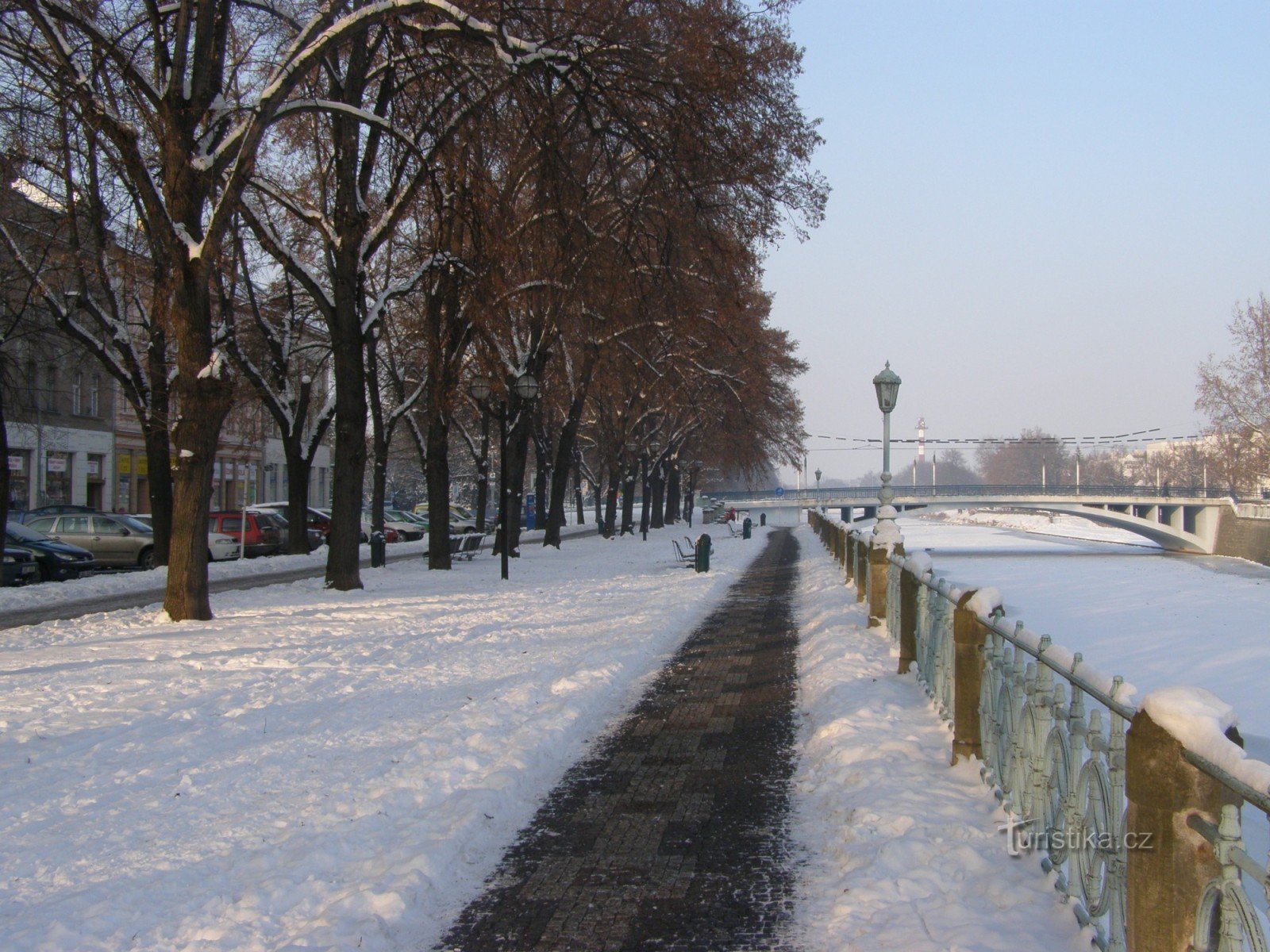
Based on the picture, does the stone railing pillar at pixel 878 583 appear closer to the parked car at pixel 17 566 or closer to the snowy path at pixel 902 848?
the snowy path at pixel 902 848

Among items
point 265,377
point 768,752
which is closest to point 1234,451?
point 265,377

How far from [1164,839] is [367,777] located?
510cm

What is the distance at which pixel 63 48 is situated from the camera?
43.0 ft

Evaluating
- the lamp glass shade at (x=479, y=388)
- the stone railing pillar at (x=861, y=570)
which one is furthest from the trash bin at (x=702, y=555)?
the stone railing pillar at (x=861, y=570)

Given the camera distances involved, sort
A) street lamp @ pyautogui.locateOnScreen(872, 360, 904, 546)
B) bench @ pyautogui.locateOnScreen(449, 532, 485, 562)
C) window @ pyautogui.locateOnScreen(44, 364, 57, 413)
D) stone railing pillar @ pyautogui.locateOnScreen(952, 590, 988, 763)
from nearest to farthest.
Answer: stone railing pillar @ pyautogui.locateOnScreen(952, 590, 988, 763) → street lamp @ pyautogui.locateOnScreen(872, 360, 904, 546) → bench @ pyautogui.locateOnScreen(449, 532, 485, 562) → window @ pyautogui.locateOnScreen(44, 364, 57, 413)

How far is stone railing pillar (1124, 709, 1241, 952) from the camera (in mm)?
3277

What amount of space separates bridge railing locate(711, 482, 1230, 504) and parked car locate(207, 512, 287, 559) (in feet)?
171

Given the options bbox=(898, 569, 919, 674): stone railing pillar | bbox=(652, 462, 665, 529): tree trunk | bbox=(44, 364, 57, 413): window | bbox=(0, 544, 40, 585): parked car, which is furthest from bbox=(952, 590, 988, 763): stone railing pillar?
bbox=(652, 462, 665, 529): tree trunk

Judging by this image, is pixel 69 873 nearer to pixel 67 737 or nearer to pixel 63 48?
pixel 67 737

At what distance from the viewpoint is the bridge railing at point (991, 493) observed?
8425 centimetres

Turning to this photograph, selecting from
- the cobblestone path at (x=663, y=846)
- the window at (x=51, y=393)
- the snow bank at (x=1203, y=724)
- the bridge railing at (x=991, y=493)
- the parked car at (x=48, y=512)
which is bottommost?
the cobblestone path at (x=663, y=846)

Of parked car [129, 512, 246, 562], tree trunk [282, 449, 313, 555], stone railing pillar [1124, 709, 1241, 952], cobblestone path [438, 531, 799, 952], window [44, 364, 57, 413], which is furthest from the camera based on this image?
window [44, 364, 57, 413]

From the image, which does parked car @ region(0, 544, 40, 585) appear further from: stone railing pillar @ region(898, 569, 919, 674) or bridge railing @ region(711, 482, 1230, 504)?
bridge railing @ region(711, 482, 1230, 504)

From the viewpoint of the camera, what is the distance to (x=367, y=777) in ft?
23.7
